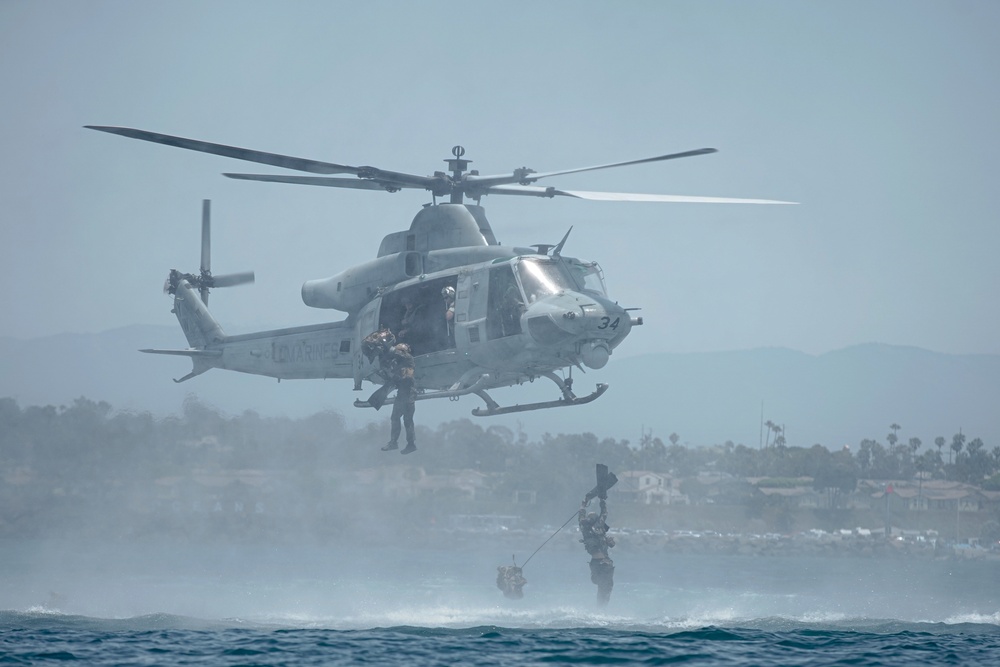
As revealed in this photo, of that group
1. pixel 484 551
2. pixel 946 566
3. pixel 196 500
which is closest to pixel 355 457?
pixel 196 500

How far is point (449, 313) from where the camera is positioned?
72.9 ft

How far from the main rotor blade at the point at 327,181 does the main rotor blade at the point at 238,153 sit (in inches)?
42.1

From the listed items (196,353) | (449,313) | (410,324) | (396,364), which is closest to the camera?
(449,313)

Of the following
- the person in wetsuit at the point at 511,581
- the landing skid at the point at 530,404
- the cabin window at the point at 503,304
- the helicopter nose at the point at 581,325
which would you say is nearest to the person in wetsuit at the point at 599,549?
the person in wetsuit at the point at 511,581

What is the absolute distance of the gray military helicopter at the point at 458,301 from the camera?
68.0ft

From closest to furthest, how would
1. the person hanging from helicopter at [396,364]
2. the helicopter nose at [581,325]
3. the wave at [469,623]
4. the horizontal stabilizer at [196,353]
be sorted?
the helicopter nose at [581,325], the person hanging from helicopter at [396,364], the wave at [469,623], the horizontal stabilizer at [196,353]

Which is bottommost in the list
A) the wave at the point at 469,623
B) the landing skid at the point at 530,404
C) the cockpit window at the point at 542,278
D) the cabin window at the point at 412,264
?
the wave at the point at 469,623

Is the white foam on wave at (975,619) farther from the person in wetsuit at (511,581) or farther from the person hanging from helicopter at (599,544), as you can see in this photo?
the person in wetsuit at (511,581)

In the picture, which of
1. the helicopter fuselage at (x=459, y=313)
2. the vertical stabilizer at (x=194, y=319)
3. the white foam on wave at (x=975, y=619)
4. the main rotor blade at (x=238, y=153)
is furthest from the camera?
the white foam on wave at (x=975, y=619)

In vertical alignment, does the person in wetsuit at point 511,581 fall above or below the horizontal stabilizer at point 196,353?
below

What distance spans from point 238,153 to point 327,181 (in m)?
2.95

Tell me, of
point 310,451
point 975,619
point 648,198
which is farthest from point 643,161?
point 310,451

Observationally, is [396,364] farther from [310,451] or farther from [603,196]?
[310,451]

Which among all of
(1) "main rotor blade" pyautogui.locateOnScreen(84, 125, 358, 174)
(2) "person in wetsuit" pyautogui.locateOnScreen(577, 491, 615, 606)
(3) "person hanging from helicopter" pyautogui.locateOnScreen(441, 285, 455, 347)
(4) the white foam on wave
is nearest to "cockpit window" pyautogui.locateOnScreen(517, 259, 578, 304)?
(3) "person hanging from helicopter" pyautogui.locateOnScreen(441, 285, 455, 347)
